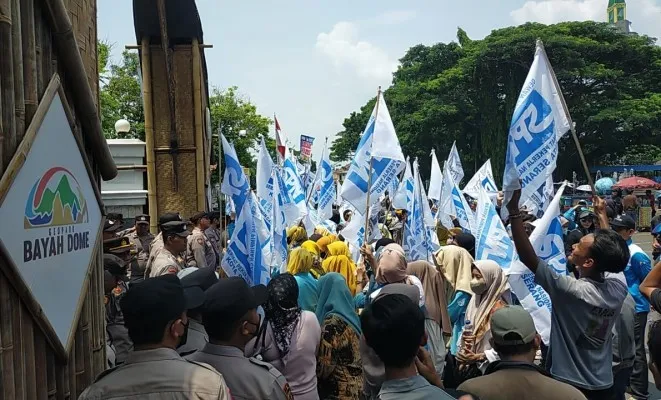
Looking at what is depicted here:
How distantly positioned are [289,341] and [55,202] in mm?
1692

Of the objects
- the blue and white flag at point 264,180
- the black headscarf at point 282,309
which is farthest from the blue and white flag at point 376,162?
the black headscarf at point 282,309

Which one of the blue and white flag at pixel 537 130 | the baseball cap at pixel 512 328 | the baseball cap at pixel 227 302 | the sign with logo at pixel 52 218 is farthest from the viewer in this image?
the blue and white flag at pixel 537 130

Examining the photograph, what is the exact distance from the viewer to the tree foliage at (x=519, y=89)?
117 ft

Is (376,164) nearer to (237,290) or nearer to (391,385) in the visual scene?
(237,290)

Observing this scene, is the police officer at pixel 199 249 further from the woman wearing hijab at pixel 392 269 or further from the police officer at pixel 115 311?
the woman wearing hijab at pixel 392 269

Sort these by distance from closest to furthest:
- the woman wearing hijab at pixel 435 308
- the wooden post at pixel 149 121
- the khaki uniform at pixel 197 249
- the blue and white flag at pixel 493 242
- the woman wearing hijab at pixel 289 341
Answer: the woman wearing hijab at pixel 289 341
the woman wearing hijab at pixel 435 308
the blue and white flag at pixel 493 242
the khaki uniform at pixel 197 249
the wooden post at pixel 149 121

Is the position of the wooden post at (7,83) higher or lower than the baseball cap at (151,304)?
higher

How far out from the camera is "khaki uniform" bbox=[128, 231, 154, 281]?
7.63 metres

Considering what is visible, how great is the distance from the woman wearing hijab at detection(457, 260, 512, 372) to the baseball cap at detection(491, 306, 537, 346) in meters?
1.87

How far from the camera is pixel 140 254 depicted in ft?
26.2

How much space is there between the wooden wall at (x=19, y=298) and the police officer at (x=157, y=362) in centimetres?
26

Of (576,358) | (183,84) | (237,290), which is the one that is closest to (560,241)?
(576,358)

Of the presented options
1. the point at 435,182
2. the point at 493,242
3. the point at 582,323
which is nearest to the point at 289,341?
the point at 582,323

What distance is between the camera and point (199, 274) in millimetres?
3467
